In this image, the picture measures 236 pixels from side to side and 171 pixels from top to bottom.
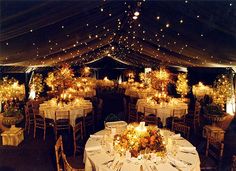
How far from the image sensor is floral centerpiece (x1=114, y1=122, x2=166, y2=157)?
381cm

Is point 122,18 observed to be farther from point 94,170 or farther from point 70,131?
point 70,131

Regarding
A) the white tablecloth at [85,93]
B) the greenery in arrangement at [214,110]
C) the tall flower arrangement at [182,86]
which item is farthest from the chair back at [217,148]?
the white tablecloth at [85,93]

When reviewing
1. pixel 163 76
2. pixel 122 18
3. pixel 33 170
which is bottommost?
pixel 33 170

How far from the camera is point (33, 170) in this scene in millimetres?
5746

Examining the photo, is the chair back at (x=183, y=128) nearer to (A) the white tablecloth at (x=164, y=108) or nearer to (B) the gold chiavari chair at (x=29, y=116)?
(A) the white tablecloth at (x=164, y=108)

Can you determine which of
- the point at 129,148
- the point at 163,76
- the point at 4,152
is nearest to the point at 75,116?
the point at 4,152

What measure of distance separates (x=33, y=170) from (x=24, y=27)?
354 centimetres

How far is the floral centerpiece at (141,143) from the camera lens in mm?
3809

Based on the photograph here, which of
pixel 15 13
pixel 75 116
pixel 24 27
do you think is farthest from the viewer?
pixel 75 116

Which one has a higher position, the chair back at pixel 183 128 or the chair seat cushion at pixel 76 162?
the chair back at pixel 183 128

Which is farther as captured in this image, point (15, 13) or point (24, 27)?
point (24, 27)

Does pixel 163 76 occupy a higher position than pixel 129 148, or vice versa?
pixel 163 76

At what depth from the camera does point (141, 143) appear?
3.83 m

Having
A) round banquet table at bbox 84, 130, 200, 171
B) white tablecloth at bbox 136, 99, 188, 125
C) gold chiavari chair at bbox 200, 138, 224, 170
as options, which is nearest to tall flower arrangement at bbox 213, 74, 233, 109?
white tablecloth at bbox 136, 99, 188, 125
